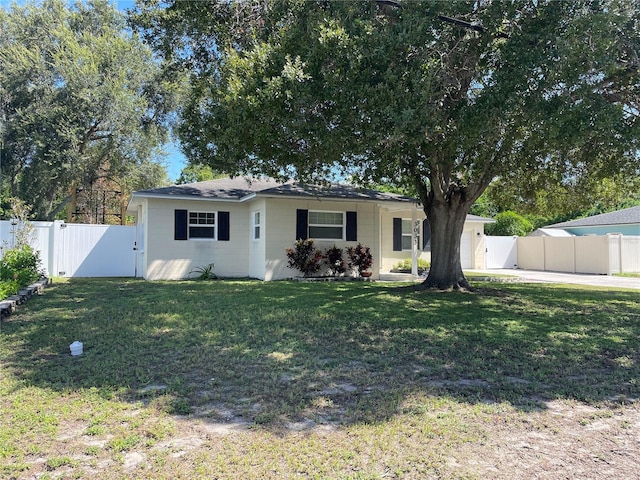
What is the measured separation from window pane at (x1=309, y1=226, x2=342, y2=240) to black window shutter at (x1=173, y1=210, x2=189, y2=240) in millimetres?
4097

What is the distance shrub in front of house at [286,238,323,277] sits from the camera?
14.6 m

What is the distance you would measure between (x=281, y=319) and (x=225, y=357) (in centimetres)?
213

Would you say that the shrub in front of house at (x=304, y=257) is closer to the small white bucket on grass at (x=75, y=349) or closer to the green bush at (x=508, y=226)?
the small white bucket on grass at (x=75, y=349)

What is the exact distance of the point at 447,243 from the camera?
37.8 feet

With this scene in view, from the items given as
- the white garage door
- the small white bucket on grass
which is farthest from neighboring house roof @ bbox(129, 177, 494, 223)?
the small white bucket on grass

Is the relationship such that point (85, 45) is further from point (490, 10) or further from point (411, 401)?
point (411, 401)

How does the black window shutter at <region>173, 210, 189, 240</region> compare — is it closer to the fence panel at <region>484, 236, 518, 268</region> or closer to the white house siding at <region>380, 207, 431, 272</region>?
the white house siding at <region>380, 207, 431, 272</region>

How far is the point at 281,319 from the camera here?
746cm

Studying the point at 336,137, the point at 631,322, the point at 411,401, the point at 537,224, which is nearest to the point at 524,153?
the point at 631,322

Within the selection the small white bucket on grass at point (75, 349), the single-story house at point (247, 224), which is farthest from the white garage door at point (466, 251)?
the small white bucket on grass at point (75, 349)

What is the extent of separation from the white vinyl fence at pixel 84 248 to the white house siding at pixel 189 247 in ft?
6.16

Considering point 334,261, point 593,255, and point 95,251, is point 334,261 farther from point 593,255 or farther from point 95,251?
point 593,255

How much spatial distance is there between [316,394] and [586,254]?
19878mm

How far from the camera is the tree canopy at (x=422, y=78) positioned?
666 centimetres
